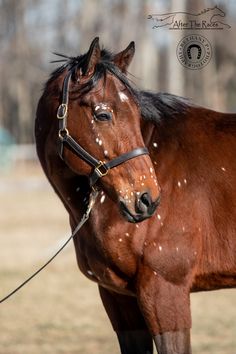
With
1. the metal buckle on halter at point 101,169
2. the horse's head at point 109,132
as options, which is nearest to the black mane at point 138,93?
the horse's head at point 109,132

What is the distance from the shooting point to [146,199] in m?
3.72

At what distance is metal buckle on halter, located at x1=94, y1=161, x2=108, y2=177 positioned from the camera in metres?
3.82

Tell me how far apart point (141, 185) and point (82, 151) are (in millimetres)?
349

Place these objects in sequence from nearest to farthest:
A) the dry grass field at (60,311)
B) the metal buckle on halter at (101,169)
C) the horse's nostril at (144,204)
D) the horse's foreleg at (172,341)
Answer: the horse's nostril at (144,204) → the metal buckle on halter at (101,169) → the horse's foreleg at (172,341) → the dry grass field at (60,311)

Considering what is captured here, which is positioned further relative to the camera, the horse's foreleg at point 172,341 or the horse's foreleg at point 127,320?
the horse's foreleg at point 127,320

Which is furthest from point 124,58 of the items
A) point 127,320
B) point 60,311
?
point 60,311

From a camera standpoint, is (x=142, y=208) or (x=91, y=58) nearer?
(x=142, y=208)

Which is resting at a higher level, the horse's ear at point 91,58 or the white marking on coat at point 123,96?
the horse's ear at point 91,58

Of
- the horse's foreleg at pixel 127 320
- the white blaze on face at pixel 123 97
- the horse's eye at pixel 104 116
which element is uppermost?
the white blaze on face at pixel 123 97

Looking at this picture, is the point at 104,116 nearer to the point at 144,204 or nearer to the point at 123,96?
the point at 123,96

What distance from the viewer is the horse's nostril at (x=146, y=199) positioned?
3.71 m

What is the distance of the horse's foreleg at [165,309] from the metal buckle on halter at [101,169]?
522mm

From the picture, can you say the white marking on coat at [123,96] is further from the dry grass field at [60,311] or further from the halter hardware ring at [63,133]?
the dry grass field at [60,311]

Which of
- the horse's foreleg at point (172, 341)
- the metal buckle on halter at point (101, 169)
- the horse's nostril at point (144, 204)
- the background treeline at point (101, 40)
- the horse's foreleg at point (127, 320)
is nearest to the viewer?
the horse's nostril at point (144, 204)
